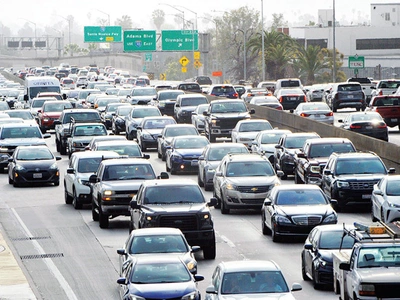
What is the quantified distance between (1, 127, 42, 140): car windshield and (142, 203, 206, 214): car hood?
21.7 meters

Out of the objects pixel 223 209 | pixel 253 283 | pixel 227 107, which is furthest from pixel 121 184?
pixel 227 107

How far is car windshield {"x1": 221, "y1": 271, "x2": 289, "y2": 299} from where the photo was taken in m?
17.5

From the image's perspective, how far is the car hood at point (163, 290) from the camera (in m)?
18.2

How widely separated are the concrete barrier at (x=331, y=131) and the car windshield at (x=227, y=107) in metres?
2.66

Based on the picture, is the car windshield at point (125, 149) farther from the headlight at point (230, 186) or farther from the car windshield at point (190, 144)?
the headlight at point (230, 186)

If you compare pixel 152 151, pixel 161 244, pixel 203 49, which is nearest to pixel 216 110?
pixel 152 151

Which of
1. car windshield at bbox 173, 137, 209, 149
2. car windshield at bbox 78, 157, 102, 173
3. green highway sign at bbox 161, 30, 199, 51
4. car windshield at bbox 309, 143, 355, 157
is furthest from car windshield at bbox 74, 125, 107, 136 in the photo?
green highway sign at bbox 161, 30, 199, 51

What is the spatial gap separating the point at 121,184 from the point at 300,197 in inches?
195

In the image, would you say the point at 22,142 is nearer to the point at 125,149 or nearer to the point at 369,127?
the point at 125,149

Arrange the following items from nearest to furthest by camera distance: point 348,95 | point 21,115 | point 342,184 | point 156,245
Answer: point 156,245 < point 342,184 < point 21,115 < point 348,95

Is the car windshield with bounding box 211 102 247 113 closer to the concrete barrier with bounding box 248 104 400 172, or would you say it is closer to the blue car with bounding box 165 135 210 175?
the concrete barrier with bounding box 248 104 400 172

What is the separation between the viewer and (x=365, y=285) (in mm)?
17453

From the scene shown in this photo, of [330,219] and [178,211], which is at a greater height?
[178,211]

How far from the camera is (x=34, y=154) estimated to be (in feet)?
134
